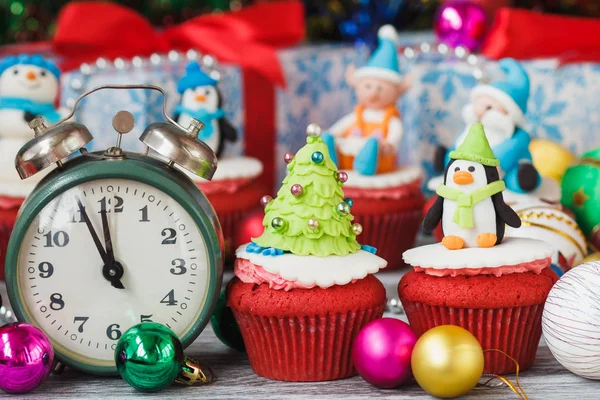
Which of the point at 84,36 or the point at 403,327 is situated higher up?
the point at 84,36

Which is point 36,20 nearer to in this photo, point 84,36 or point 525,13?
point 84,36

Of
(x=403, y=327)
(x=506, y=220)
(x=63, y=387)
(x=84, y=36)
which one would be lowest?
→ (x=63, y=387)

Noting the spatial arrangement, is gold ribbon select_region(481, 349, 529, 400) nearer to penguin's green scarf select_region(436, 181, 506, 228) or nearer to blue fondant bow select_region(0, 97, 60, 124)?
penguin's green scarf select_region(436, 181, 506, 228)

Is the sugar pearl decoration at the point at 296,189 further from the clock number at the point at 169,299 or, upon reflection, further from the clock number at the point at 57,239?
the clock number at the point at 57,239

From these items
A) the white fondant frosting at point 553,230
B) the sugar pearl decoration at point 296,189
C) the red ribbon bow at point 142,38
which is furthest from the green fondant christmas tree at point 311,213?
the red ribbon bow at point 142,38

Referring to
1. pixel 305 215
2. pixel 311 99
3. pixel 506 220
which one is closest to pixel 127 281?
pixel 305 215

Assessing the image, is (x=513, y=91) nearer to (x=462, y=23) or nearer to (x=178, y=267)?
(x=462, y=23)

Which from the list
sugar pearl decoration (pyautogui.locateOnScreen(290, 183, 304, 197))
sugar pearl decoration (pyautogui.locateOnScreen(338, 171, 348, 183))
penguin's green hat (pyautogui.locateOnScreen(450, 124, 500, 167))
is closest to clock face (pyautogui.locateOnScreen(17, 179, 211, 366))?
sugar pearl decoration (pyautogui.locateOnScreen(290, 183, 304, 197))
